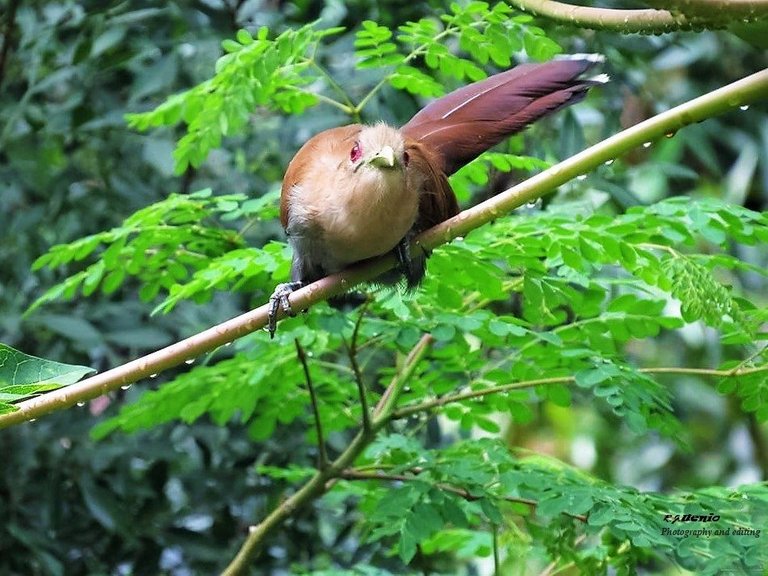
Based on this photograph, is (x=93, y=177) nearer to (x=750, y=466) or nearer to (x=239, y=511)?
(x=239, y=511)

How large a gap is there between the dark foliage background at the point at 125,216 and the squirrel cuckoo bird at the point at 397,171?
0.82 meters

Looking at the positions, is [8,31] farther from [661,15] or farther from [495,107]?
[661,15]

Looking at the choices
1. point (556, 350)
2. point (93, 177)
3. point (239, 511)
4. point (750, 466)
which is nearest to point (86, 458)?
point (239, 511)

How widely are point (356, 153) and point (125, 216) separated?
4.50 feet

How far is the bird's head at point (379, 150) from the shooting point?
168 centimetres

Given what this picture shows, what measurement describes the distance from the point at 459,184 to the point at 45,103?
1610 millimetres

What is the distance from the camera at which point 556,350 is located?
1.87 meters

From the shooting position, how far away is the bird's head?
66.3 inches

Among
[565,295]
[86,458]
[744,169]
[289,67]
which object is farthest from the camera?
[744,169]

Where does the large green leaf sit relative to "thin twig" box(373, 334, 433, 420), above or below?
above

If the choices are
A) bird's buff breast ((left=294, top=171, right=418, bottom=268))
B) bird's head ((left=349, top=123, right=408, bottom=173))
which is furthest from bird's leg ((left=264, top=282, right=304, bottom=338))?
bird's head ((left=349, top=123, right=408, bottom=173))

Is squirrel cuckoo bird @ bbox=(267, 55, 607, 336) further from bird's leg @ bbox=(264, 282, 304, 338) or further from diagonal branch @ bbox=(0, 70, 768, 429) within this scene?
diagonal branch @ bbox=(0, 70, 768, 429)

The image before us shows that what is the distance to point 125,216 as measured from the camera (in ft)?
9.67

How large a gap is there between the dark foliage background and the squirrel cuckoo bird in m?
0.82
